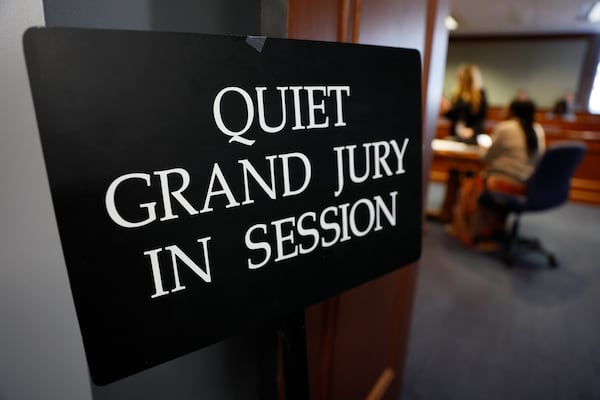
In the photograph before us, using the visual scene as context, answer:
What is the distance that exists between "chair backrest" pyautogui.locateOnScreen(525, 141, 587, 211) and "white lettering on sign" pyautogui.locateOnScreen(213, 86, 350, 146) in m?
2.31

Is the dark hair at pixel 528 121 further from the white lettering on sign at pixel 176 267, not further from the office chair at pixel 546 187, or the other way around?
the white lettering on sign at pixel 176 267

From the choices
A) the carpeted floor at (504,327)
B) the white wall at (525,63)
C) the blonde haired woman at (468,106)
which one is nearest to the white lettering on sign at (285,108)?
the carpeted floor at (504,327)

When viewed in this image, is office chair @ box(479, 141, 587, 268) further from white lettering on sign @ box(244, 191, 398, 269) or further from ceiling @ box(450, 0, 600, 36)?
ceiling @ box(450, 0, 600, 36)

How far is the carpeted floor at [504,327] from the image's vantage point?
1.68m

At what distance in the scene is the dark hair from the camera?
2606 mm

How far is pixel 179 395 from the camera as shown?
→ 2.77ft

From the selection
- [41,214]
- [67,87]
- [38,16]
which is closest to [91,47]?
[67,87]

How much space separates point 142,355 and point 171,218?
18cm

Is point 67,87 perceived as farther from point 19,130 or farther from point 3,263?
point 3,263

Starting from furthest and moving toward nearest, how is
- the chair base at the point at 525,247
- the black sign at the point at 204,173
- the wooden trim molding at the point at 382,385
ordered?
the chair base at the point at 525,247 → the wooden trim molding at the point at 382,385 → the black sign at the point at 204,173

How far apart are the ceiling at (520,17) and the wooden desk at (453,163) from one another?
330 cm

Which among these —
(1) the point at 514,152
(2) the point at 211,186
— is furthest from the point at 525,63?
(2) the point at 211,186

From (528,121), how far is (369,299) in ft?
7.23

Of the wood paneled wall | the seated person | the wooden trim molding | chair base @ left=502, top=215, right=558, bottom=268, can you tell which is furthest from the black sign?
chair base @ left=502, top=215, right=558, bottom=268
